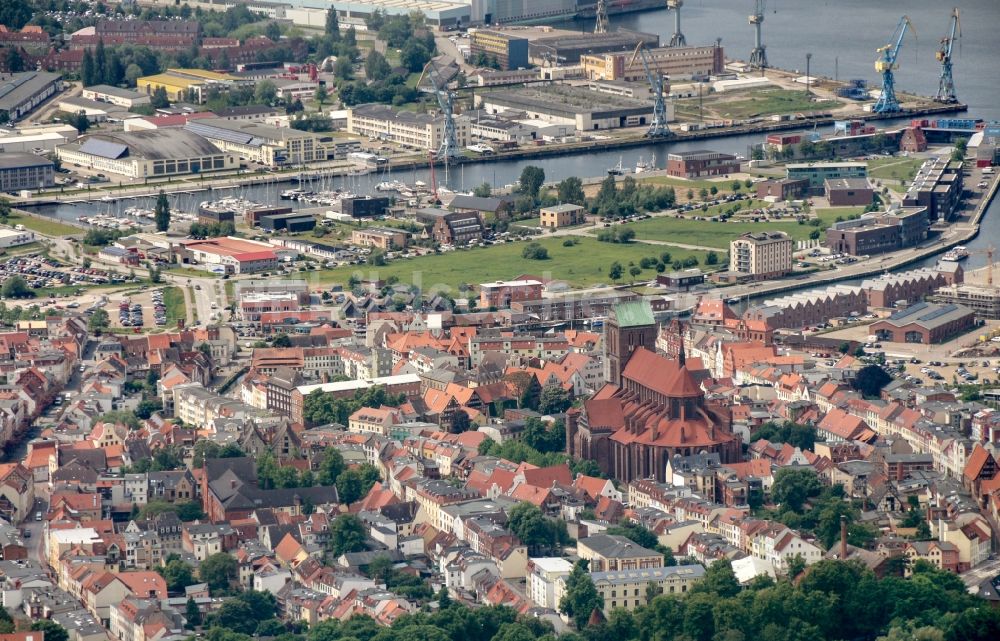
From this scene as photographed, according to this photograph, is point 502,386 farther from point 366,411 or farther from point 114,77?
point 114,77

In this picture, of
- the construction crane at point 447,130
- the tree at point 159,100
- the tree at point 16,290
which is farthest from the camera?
the tree at point 159,100

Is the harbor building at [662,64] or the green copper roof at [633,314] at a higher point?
the green copper roof at [633,314]

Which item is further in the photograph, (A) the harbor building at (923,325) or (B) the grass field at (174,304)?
(B) the grass field at (174,304)

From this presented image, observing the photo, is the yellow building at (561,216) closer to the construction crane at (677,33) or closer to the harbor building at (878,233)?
the harbor building at (878,233)

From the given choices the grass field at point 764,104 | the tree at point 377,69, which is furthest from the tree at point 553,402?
the tree at point 377,69

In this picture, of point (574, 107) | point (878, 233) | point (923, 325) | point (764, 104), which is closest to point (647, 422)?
point (923, 325)

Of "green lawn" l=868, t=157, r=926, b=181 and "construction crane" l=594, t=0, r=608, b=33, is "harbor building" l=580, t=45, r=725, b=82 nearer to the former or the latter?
"construction crane" l=594, t=0, r=608, b=33

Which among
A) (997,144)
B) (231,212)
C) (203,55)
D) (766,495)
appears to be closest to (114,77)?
(203,55)

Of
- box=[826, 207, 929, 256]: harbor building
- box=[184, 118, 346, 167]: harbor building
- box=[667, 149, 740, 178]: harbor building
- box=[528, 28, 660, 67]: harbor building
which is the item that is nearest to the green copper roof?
box=[826, 207, 929, 256]: harbor building
